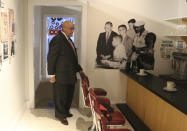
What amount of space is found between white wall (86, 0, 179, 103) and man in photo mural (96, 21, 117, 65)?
0.08 metres

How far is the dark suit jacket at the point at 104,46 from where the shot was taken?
155 inches

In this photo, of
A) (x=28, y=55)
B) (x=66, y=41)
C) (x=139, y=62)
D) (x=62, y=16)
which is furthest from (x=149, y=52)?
(x=62, y=16)

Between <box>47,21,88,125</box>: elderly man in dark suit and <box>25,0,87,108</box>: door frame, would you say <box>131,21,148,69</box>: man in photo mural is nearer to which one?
<box>25,0,87,108</box>: door frame

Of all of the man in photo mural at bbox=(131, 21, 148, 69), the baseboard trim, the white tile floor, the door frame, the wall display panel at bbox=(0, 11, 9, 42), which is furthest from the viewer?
the man in photo mural at bbox=(131, 21, 148, 69)

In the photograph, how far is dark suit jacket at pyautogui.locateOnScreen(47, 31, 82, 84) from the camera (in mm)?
3191

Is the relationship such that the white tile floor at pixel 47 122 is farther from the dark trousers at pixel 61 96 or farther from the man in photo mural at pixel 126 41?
the man in photo mural at pixel 126 41

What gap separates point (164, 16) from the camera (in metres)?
4.01

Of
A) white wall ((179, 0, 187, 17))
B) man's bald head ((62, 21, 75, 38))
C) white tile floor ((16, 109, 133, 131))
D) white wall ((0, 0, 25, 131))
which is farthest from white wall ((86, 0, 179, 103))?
white wall ((0, 0, 25, 131))

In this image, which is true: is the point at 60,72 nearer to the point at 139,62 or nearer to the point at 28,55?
the point at 28,55

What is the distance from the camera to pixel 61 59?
323cm

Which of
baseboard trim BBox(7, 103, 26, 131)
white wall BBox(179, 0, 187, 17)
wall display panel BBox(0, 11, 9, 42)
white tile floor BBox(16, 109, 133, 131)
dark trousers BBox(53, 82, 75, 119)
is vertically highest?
white wall BBox(179, 0, 187, 17)

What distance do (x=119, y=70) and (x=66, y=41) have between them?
1334 mm

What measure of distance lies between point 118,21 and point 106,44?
1.61 ft

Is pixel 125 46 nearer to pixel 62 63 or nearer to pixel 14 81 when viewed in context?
pixel 62 63
